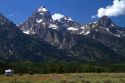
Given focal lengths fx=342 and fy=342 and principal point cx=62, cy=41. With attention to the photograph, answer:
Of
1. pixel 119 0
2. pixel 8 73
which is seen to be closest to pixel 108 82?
pixel 119 0

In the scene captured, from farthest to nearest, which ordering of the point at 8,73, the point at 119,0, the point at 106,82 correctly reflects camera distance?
the point at 8,73 → the point at 106,82 → the point at 119,0

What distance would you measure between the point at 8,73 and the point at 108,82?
8549 centimetres

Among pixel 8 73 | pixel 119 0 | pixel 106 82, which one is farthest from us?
pixel 8 73

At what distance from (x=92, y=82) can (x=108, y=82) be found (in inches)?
126

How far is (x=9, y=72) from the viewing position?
146375 millimetres

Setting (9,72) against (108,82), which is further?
(9,72)

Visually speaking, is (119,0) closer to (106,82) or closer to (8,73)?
(106,82)

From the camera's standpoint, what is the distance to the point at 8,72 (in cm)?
14638

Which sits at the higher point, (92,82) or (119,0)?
(119,0)

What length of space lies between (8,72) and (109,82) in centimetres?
8739

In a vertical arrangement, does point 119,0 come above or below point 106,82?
above

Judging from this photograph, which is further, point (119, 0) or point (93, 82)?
point (93, 82)

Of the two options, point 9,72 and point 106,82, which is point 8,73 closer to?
point 9,72

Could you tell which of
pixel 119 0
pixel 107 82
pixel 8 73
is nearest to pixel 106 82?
pixel 107 82
